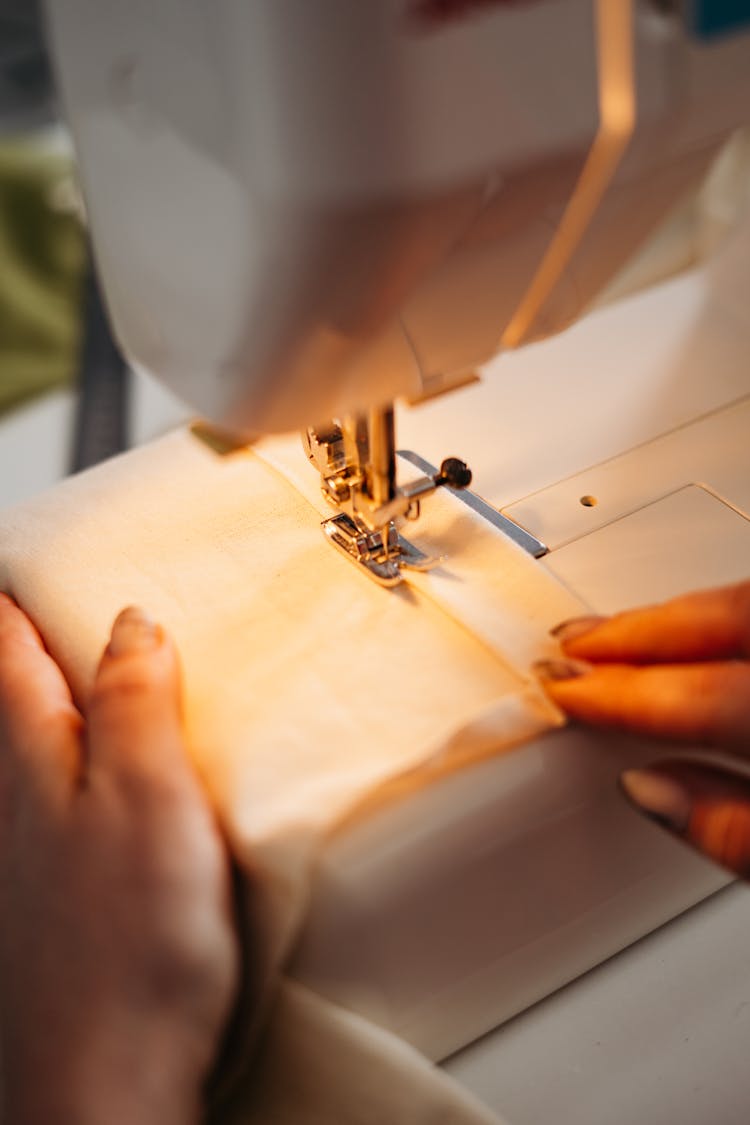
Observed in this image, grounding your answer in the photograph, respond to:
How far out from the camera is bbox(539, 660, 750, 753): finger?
2.03 feet

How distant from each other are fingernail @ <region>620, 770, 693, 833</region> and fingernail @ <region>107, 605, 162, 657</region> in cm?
28

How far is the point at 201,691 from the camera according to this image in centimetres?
67

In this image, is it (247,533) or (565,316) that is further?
(247,533)

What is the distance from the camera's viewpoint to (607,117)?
0.51 meters

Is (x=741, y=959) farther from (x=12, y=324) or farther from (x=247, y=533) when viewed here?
(x=12, y=324)

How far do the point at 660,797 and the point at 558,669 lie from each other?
0.09 metres

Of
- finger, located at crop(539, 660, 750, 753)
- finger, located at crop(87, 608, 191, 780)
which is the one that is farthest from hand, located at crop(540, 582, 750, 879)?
finger, located at crop(87, 608, 191, 780)

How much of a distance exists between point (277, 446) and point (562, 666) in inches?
11.1

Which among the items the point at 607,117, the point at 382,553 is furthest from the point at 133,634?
the point at 607,117

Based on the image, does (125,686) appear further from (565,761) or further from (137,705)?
(565,761)

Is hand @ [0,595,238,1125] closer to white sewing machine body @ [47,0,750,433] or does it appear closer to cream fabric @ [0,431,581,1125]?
cream fabric @ [0,431,581,1125]

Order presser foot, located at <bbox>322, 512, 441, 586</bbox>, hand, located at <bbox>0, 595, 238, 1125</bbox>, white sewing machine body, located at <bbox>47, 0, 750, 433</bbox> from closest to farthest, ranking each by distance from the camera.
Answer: white sewing machine body, located at <bbox>47, 0, 750, 433</bbox>
hand, located at <bbox>0, 595, 238, 1125</bbox>
presser foot, located at <bbox>322, 512, 441, 586</bbox>

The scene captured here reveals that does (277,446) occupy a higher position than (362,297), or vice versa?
(362,297)

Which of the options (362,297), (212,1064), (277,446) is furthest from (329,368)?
(212,1064)
